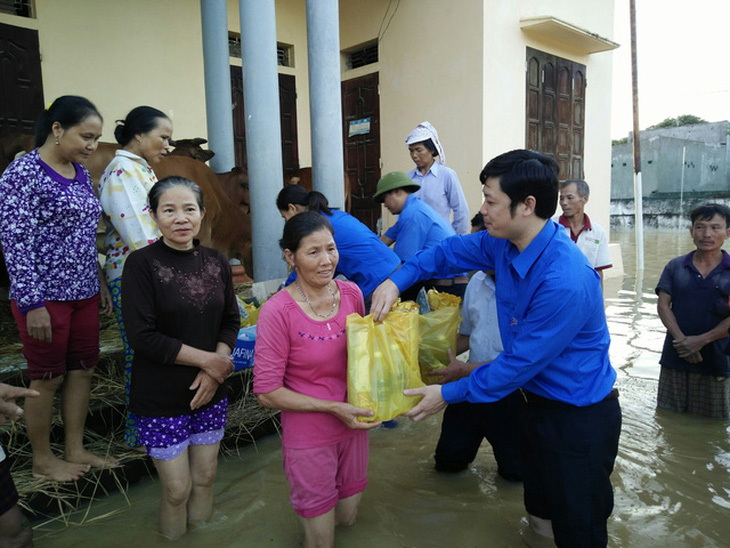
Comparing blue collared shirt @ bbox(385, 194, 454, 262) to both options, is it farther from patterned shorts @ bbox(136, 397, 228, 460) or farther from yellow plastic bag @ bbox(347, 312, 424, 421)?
patterned shorts @ bbox(136, 397, 228, 460)

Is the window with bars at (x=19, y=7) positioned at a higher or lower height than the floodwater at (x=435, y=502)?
higher

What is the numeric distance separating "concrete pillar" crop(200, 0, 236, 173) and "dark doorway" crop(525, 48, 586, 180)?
529cm

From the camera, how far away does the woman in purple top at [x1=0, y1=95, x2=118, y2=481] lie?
2.42 metres

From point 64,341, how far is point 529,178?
7.47ft

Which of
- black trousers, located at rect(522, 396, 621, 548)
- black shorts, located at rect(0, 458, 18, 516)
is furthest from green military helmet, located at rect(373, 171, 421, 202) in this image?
black shorts, located at rect(0, 458, 18, 516)

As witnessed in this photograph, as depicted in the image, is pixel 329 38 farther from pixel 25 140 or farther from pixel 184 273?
pixel 184 273

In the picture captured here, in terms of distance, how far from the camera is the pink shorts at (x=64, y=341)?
2514mm

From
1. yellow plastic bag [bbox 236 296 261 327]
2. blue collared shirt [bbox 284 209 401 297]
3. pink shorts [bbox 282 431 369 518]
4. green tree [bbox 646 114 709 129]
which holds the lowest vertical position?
pink shorts [bbox 282 431 369 518]

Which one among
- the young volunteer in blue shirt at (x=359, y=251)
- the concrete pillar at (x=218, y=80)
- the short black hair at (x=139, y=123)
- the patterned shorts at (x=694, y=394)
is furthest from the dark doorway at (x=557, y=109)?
the short black hair at (x=139, y=123)

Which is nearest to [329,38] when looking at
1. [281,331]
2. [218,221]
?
[218,221]

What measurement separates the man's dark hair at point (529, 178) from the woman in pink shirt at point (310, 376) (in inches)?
30.2

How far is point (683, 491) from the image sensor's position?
3.02 metres

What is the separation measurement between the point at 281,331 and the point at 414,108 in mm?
7816

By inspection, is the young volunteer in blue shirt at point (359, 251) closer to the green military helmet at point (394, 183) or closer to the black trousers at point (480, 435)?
the green military helmet at point (394, 183)
